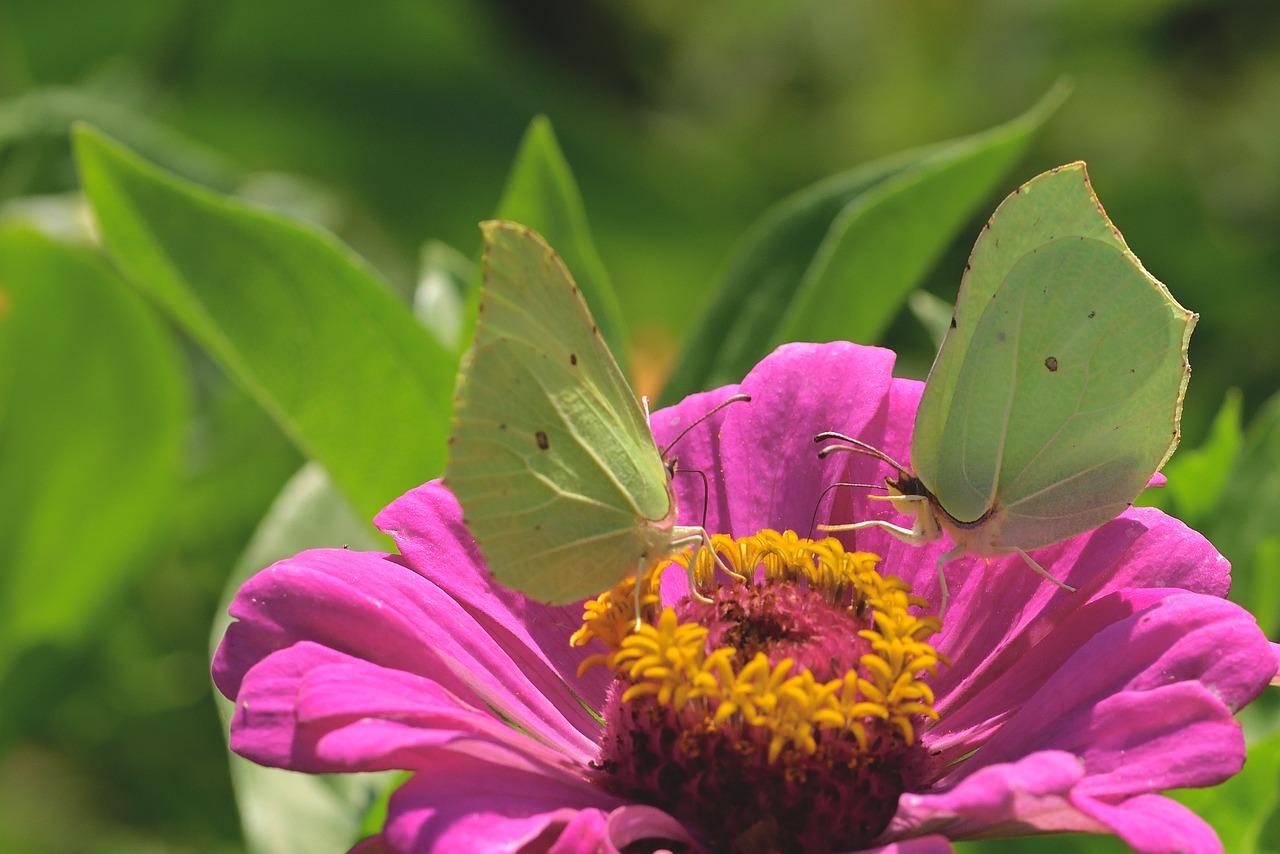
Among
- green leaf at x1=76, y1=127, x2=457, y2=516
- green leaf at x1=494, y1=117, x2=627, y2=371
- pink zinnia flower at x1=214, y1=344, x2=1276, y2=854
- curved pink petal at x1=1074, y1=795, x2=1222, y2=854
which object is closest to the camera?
curved pink petal at x1=1074, y1=795, x2=1222, y2=854

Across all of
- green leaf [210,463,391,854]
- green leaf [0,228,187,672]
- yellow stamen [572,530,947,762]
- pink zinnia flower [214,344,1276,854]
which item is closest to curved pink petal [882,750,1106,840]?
pink zinnia flower [214,344,1276,854]

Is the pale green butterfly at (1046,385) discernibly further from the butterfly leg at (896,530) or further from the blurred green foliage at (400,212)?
the blurred green foliage at (400,212)

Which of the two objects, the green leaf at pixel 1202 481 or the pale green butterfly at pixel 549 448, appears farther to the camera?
the green leaf at pixel 1202 481

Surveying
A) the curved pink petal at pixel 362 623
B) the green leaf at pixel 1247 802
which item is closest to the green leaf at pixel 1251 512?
the green leaf at pixel 1247 802

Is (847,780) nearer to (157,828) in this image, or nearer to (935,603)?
(935,603)

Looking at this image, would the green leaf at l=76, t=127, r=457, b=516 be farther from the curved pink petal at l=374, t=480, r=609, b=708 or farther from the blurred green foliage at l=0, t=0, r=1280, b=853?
the curved pink petal at l=374, t=480, r=609, b=708

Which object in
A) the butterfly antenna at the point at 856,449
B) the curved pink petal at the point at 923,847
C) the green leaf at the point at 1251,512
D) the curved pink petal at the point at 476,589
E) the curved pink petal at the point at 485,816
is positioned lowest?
the curved pink petal at the point at 485,816

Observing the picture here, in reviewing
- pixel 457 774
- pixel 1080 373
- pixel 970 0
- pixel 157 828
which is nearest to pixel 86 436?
pixel 157 828
